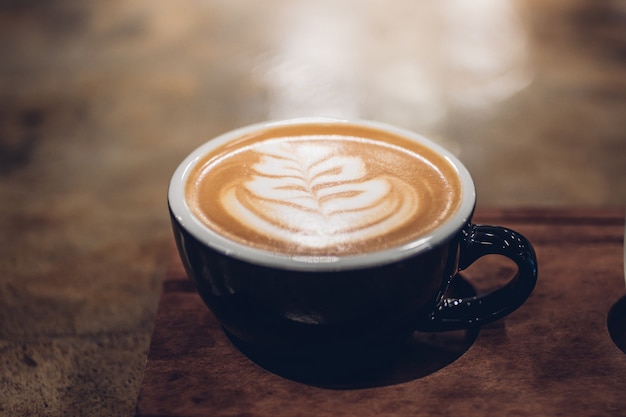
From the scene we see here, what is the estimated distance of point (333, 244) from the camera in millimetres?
525

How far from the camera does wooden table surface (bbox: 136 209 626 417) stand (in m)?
0.53

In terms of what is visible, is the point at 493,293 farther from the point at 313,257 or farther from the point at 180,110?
the point at 180,110

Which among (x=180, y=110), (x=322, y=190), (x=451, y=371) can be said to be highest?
(x=322, y=190)

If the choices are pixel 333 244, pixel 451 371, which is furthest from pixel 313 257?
pixel 451 371

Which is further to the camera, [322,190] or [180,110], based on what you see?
[180,110]

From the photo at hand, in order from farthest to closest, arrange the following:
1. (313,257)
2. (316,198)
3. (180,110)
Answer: (180,110) < (316,198) < (313,257)

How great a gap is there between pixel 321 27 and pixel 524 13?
88 centimetres

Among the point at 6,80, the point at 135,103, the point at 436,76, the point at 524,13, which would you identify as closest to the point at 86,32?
the point at 6,80

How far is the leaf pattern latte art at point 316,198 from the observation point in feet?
1.79

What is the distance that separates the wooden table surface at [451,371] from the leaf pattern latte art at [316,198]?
0.13m

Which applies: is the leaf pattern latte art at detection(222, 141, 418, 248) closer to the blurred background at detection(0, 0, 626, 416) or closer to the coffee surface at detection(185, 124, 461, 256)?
the coffee surface at detection(185, 124, 461, 256)

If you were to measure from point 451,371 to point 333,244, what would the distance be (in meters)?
0.17

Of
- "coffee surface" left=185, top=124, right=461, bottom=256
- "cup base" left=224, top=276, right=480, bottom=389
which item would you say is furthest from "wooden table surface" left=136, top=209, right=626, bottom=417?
"coffee surface" left=185, top=124, right=461, bottom=256

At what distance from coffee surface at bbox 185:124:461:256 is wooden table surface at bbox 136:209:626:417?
13cm
